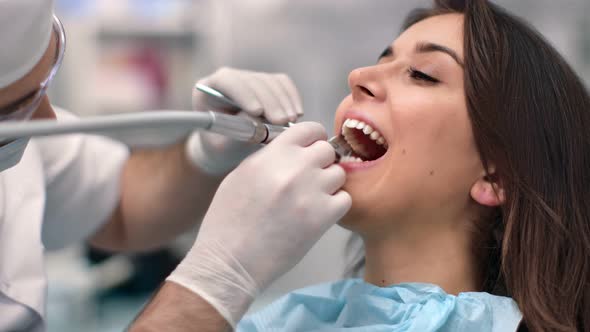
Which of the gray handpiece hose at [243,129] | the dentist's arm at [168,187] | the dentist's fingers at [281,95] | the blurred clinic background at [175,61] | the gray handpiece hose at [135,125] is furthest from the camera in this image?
the blurred clinic background at [175,61]

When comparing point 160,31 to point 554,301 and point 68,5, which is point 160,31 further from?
point 554,301

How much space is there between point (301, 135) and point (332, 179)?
10cm

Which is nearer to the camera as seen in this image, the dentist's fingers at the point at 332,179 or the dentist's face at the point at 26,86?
the dentist's face at the point at 26,86

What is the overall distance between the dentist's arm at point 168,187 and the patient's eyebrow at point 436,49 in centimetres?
41

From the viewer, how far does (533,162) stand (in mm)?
1284

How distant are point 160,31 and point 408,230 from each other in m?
2.42

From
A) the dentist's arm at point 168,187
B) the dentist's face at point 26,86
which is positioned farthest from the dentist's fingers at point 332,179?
the dentist's face at point 26,86

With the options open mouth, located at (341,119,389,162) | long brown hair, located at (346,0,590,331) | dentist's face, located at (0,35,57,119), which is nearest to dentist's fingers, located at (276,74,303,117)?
open mouth, located at (341,119,389,162)

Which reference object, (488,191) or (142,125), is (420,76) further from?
(142,125)

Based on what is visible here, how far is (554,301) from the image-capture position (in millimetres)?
1256

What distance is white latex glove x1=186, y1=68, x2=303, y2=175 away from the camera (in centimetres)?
135

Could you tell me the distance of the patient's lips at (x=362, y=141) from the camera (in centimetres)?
133

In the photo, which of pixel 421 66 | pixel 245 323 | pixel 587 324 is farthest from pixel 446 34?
pixel 245 323

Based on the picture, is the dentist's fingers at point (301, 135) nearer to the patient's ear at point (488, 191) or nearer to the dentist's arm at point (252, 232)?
the dentist's arm at point (252, 232)
